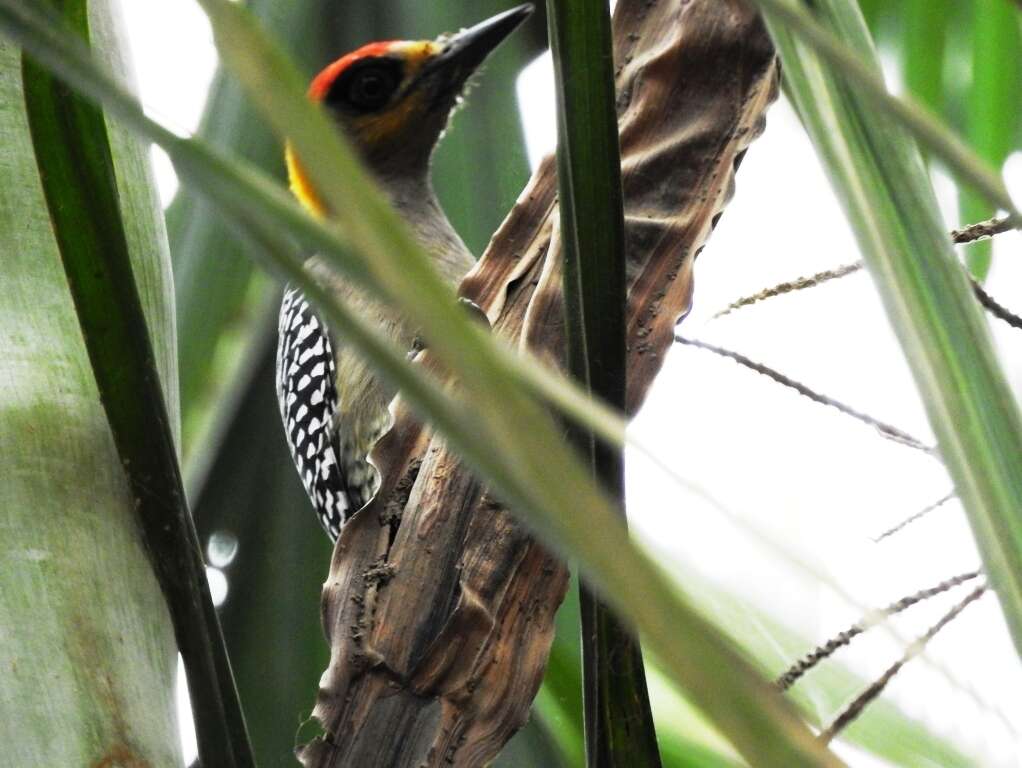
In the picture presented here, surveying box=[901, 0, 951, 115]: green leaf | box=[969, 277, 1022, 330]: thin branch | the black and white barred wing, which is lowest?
box=[969, 277, 1022, 330]: thin branch

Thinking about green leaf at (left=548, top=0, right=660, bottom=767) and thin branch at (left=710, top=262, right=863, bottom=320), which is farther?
thin branch at (left=710, top=262, right=863, bottom=320)

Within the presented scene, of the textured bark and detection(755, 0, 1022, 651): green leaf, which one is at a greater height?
the textured bark

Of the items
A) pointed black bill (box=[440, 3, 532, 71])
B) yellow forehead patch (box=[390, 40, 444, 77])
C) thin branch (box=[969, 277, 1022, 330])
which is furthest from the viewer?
yellow forehead patch (box=[390, 40, 444, 77])

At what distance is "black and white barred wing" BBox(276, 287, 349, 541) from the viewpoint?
2314 mm

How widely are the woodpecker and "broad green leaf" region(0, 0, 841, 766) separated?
5.76ft

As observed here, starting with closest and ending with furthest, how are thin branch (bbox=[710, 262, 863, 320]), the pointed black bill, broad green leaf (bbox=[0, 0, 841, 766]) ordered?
broad green leaf (bbox=[0, 0, 841, 766]), thin branch (bbox=[710, 262, 863, 320]), the pointed black bill

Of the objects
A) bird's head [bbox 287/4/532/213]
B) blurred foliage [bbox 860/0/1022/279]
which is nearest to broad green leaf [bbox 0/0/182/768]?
blurred foliage [bbox 860/0/1022/279]

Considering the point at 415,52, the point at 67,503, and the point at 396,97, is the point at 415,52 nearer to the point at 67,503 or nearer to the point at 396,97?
the point at 396,97

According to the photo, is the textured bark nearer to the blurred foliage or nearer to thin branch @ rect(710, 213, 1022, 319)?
thin branch @ rect(710, 213, 1022, 319)

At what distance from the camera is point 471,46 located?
2.41 m

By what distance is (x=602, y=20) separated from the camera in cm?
60

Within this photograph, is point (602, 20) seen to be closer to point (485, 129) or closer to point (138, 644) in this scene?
point (138, 644)

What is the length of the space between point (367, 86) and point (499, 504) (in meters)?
2.00

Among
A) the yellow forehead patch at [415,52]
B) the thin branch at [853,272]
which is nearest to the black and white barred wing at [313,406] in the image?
the yellow forehead patch at [415,52]
